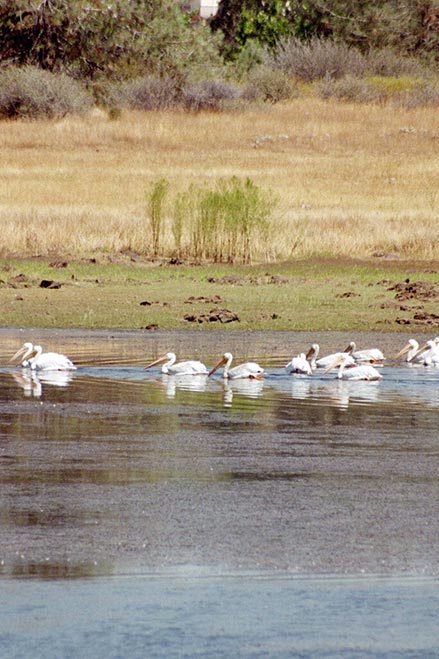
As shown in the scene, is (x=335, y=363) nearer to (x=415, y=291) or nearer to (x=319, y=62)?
(x=415, y=291)

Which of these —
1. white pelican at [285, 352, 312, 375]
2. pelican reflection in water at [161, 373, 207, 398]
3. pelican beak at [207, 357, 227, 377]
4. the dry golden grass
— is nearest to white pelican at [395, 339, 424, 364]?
white pelican at [285, 352, 312, 375]

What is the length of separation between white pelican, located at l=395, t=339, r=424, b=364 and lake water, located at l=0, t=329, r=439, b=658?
2546 mm

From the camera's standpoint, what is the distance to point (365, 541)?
26.4ft

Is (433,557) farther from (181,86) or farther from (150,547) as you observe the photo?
(181,86)

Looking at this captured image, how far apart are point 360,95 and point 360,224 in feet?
102

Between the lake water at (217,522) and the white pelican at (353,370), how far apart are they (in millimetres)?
639

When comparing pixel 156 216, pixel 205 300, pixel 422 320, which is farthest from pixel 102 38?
pixel 422 320

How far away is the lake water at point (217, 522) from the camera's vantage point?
255 inches

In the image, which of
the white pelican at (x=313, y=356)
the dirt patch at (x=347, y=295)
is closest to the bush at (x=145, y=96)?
the dirt patch at (x=347, y=295)

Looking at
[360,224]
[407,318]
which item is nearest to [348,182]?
[360,224]

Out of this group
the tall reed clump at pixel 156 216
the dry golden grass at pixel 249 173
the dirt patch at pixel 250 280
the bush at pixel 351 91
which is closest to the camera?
the dirt patch at pixel 250 280

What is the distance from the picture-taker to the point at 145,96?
63.9 meters

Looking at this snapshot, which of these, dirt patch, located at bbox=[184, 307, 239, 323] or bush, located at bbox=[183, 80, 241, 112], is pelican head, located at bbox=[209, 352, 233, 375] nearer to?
dirt patch, located at bbox=[184, 307, 239, 323]

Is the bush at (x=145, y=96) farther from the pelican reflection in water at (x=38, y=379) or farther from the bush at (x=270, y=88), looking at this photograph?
the pelican reflection in water at (x=38, y=379)
